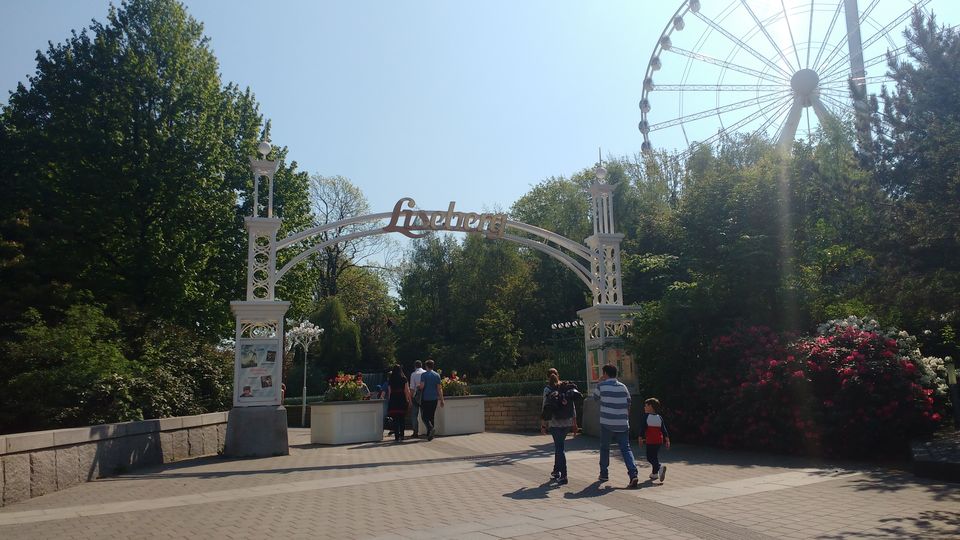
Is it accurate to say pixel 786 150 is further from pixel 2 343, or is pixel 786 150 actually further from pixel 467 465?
pixel 2 343

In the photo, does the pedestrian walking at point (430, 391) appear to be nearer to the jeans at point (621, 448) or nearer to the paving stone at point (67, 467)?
the jeans at point (621, 448)

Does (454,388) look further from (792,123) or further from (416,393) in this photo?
(792,123)

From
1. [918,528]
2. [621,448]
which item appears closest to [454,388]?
[621,448]

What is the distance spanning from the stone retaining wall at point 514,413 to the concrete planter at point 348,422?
4.76 metres

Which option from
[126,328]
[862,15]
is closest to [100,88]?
[126,328]

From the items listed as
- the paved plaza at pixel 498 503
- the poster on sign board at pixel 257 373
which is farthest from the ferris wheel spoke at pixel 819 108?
the poster on sign board at pixel 257 373

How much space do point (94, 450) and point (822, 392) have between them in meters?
12.0

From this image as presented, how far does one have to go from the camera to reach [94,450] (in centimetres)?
1186

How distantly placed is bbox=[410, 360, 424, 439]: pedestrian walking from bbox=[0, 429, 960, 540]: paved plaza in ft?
14.2

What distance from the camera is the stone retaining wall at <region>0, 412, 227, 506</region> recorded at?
32.2 feet

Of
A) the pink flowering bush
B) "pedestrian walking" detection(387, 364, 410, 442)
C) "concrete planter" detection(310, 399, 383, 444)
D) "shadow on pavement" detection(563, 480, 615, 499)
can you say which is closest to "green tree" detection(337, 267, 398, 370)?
"concrete planter" detection(310, 399, 383, 444)

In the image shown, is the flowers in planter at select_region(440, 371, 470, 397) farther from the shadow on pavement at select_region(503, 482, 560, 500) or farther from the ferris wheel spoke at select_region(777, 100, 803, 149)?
the ferris wheel spoke at select_region(777, 100, 803, 149)

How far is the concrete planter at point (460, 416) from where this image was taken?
18.7 metres

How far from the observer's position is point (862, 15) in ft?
84.6
